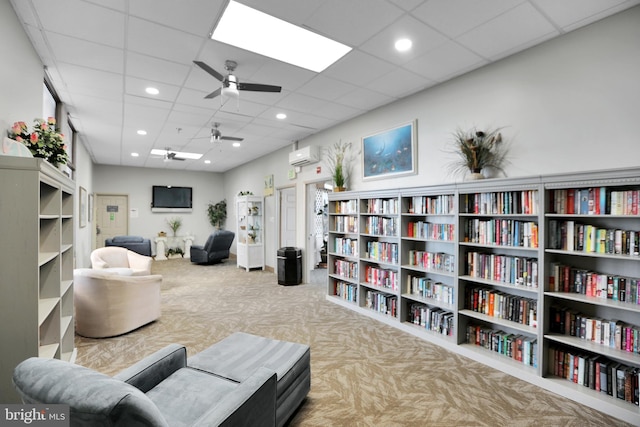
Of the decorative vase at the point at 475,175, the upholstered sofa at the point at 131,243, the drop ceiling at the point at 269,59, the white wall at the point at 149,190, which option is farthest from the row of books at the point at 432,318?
the white wall at the point at 149,190

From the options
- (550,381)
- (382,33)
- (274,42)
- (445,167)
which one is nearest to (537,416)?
(550,381)

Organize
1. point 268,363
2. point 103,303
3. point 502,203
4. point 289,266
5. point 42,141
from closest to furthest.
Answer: point 268,363, point 42,141, point 502,203, point 103,303, point 289,266

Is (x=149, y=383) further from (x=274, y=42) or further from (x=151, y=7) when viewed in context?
(x=274, y=42)

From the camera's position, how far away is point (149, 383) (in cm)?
179

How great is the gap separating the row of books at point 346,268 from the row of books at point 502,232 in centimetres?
199

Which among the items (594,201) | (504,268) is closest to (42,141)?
(504,268)

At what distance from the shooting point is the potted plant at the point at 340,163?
5188 mm

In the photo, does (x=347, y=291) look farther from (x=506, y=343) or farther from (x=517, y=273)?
(x=517, y=273)

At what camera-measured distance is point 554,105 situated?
288 centimetres

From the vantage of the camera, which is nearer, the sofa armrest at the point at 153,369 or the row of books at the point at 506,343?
the sofa armrest at the point at 153,369

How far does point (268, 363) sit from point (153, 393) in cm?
72

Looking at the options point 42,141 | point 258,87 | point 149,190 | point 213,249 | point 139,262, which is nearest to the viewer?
point 42,141

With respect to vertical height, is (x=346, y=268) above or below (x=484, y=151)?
below

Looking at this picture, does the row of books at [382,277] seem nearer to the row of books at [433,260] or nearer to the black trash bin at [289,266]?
the row of books at [433,260]
